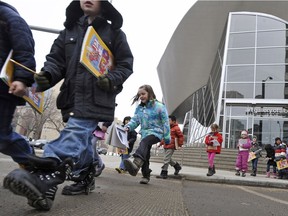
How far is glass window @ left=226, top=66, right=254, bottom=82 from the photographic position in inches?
874

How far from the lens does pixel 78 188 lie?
3369 mm

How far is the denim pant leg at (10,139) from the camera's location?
2.73 meters

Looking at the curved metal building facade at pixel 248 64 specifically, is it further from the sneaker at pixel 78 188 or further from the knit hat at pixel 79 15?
the knit hat at pixel 79 15

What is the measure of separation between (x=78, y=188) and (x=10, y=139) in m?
0.89

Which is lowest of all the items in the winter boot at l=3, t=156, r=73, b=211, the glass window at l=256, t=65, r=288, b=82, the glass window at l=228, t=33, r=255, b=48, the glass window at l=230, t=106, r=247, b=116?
the winter boot at l=3, t=156, r=73, b=211

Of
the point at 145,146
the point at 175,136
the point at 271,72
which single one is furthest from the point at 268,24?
the point at 145,146

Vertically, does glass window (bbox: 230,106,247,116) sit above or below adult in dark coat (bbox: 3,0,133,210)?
above

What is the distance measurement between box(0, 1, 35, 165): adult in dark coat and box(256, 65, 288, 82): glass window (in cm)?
2080

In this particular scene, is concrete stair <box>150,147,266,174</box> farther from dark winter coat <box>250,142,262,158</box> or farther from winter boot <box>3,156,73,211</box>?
winter boot <box>3,156,73,211</box>

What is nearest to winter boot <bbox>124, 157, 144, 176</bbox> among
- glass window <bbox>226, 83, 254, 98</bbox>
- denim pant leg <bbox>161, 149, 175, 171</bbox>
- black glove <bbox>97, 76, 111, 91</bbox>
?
black glove <bbox>97, 76, 111, 91</bbox>

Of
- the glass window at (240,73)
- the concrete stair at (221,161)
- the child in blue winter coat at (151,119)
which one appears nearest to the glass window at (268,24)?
the glass window at (240,73)

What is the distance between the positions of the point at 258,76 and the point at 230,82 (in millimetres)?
1859

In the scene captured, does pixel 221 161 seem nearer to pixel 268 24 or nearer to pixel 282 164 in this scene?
pixel 282 164

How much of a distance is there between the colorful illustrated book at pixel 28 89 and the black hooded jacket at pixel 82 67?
215 millimetres
